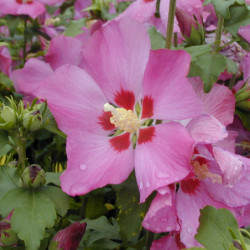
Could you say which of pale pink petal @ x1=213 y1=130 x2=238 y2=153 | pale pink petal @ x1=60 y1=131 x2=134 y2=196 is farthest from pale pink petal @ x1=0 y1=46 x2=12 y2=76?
pale pink petal @ x1=213 y1=130 x2=238 y2=153

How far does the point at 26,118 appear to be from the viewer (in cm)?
92

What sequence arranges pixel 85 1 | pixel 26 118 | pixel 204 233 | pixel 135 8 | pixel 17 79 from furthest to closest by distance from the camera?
pixel 85 1, pixel 17 79, pixel 135 8, pixel 26 118, pixel 204 233

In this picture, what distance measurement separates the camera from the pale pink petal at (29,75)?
1.34 meters

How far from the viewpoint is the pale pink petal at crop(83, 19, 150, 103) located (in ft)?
2.96

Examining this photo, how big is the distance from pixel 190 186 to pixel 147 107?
18 cm

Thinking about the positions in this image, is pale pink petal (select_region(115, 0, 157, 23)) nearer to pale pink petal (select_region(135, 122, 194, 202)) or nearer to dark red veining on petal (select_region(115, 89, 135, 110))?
dark red veining on petal (select_region(115, 89, 135, 110))

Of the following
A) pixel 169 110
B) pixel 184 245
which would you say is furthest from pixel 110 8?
pixel 184 245

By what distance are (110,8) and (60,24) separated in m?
0.43

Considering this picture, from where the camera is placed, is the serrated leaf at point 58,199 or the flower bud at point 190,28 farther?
the flower bud at point 190,28

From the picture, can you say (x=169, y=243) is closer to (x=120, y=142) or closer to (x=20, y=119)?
(x=120, y=142)

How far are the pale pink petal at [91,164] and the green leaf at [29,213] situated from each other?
0.35ft

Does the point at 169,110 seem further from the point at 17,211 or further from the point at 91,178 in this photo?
the point at 17,211

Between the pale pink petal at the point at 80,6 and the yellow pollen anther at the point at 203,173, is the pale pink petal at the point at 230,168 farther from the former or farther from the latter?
the pale pink petal at the point at 80,6

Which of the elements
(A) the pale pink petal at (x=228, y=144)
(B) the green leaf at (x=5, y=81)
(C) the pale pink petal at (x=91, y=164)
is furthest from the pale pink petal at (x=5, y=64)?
(A) the pale pink petal at (x=228, y=144)
